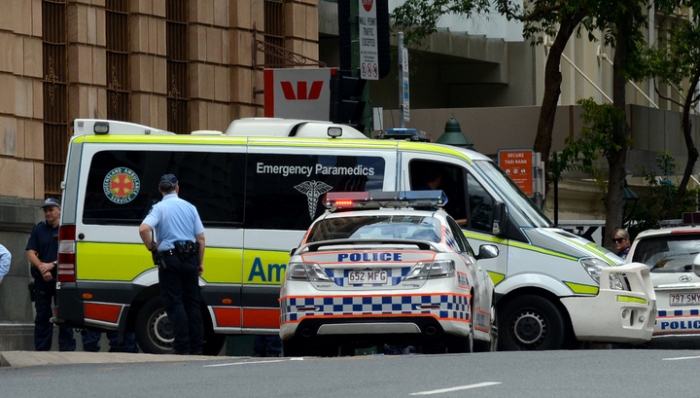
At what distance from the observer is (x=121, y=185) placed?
17031mm

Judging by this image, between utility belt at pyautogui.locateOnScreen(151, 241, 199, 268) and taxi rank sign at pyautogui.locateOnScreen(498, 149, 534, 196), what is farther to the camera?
taxi rank sign at pyautogui.locateOnScreen(498, 149, 534, 196)

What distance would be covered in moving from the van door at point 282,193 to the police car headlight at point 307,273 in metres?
2.45

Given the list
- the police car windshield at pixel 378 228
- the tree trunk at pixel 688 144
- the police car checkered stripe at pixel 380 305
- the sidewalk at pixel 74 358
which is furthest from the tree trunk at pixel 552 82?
the police car checkered stripe at pixel 380 305

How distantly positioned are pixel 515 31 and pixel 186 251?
90.7 ft

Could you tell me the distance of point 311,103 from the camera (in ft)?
67.3

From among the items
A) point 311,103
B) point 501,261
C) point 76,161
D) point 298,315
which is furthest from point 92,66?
point 298,315

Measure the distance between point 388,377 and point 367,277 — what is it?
2.52 m

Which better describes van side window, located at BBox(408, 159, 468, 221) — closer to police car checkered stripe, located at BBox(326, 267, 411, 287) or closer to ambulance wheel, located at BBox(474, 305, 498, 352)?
ambulance wheel, located at BBox(474, 305, 498, 352)

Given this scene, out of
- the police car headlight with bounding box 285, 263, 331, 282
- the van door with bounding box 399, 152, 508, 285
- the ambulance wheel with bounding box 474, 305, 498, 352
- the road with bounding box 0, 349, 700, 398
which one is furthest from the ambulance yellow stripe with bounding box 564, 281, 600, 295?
the police car headlight with bounding box 285, 263, 331, 282

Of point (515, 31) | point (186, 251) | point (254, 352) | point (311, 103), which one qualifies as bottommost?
point (254, 352)

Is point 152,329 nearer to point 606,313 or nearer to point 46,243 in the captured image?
point 46,243

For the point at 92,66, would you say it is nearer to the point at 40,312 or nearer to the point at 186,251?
the point at 40,312

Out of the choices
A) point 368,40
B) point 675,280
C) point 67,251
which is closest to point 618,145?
point 368,40

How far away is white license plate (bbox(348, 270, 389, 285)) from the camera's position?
14.3m
